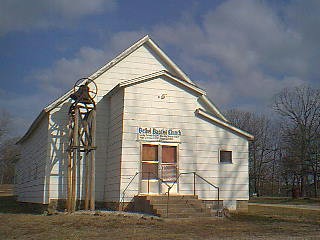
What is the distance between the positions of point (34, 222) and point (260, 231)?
7229mm

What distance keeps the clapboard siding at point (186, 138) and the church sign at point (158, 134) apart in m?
0.18

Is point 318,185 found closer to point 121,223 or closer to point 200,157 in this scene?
point 200,157

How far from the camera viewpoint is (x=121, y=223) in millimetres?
13234

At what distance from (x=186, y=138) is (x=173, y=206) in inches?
154

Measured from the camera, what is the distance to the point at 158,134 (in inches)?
717

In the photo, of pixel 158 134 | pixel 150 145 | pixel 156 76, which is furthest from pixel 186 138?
pixel 156 76

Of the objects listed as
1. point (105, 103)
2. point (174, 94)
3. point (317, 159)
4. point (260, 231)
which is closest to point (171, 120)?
point (174, 94)

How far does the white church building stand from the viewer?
17875 millimetres

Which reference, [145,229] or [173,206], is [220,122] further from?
[145,229]

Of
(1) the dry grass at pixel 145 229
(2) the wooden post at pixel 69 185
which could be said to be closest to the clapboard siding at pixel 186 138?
(2) the wooden post at pixel 69 185

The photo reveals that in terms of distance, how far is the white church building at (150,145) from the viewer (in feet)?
58.6

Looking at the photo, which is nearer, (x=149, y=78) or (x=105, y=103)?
(x=149, y=78)

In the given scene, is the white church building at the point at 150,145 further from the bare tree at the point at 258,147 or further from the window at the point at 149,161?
the bare tree at the point at 258,147

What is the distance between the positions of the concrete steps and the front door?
0.98 meters
